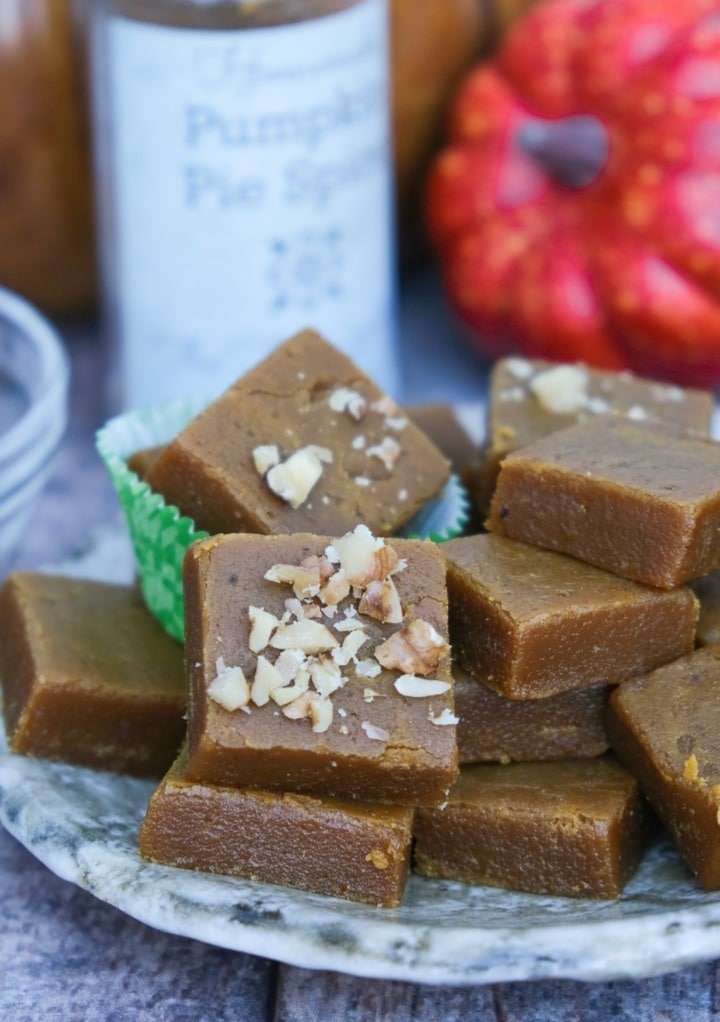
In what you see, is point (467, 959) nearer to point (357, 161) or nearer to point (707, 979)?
point (707, 979)

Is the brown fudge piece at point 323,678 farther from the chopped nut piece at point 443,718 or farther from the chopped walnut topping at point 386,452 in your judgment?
the chopped walnut topping at point 386,452

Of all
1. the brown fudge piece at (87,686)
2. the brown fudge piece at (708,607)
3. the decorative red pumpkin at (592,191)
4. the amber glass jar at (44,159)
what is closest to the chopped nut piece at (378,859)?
the brown fudge piece at (87,686)

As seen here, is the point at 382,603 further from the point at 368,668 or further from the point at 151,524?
the point at 151,524

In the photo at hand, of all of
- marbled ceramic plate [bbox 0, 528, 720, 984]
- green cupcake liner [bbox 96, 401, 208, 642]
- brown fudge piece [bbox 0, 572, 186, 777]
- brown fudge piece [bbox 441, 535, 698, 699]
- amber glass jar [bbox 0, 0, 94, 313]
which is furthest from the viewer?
amber glass jar [bbox 0, 0, 94, 313]

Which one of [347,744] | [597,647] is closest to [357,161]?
[597,647]

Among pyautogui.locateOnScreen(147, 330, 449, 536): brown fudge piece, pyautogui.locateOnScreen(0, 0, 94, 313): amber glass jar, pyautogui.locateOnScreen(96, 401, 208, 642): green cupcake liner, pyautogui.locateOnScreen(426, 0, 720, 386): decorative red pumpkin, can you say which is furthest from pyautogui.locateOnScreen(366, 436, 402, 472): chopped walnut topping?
pyautogui.locateOnScreen(0, 0, 94, 313): amber glass jar

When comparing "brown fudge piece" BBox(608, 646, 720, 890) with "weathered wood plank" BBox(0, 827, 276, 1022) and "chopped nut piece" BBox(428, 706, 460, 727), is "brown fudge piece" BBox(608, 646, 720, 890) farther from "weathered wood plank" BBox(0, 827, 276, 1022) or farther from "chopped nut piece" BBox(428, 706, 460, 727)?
"weathered wood plank" BBox(0, 827, 276, 1022)
